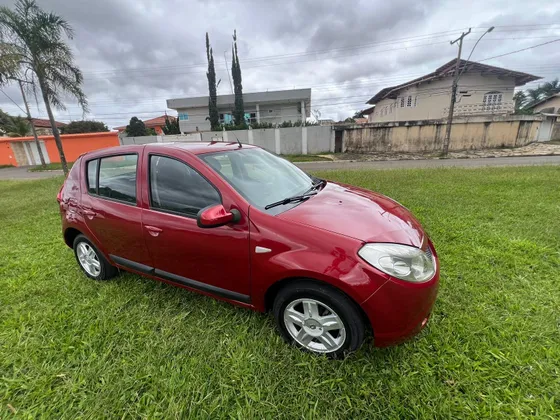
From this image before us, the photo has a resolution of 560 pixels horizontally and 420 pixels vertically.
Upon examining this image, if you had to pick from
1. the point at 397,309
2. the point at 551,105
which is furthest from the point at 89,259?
the point at 551,105

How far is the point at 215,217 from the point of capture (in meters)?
1.83

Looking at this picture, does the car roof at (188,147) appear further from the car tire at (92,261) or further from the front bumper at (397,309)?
the front bumper at (397,309)

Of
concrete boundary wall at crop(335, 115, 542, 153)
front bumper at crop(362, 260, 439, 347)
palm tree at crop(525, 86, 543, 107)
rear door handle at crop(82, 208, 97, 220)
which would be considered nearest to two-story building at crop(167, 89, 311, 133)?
concrete boundary wall at crop(335, 115, 542, 153)

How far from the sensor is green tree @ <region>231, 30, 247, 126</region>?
97.7 ft

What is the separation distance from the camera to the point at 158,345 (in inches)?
83.4

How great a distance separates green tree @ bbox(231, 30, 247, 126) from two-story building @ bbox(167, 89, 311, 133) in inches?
27.0

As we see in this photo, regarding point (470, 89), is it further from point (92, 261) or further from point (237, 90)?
point (92, 261)

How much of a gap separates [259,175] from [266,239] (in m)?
0.85

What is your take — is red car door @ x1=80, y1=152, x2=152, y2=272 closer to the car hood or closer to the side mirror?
the side mirror

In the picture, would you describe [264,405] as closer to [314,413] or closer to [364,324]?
[314,413]

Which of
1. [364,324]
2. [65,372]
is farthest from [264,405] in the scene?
[65,372]

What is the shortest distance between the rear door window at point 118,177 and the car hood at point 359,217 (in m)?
1.50

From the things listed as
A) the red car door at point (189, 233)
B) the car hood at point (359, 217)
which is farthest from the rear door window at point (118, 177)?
the car hood at point (359, 217)

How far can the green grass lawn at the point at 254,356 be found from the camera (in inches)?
64.9
